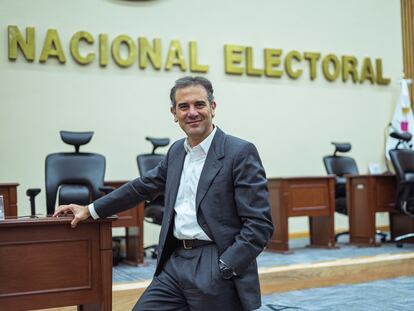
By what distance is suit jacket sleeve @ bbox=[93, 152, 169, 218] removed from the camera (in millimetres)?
2400

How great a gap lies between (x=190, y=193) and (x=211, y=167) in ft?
0.46

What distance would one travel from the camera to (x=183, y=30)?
25.0 ft

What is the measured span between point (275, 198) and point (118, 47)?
2826 mm

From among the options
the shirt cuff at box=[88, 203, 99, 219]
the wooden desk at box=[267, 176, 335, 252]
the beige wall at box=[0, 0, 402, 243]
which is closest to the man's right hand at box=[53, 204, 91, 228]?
the shirt cuff at box=[88, 203, 99, 219]

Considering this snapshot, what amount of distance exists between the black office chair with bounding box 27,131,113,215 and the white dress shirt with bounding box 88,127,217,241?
2899mm

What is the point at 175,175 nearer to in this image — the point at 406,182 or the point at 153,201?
the point at 153,201

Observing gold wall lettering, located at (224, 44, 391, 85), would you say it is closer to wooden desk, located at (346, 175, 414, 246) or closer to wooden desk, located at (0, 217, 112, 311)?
wooden desk, located at (346, 175, 414, 246)

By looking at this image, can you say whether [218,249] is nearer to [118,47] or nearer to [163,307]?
[163,307]

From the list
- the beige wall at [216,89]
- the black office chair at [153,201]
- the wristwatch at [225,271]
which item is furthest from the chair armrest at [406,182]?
the wristwatch at [225,271]

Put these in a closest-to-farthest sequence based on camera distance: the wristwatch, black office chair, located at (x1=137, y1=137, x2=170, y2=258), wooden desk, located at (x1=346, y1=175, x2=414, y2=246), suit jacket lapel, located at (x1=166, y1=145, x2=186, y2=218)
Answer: the wristwatch < suit jacket lapel, located at (x1=166, y1=145, x2=186, y2=218) < black office chair, located at (x1=137, y1=137, x2=170, y2=258) < wooden desk, located at (x1=346, y1=175, x2=414, y2=246)

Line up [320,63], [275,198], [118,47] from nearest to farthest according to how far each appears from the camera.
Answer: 1. [275,198]
2. [118,47]
3. [320,63]

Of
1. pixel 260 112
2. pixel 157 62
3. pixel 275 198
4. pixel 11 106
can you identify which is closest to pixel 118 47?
pixel 157 62

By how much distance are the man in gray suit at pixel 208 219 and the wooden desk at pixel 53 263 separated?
1.44ft

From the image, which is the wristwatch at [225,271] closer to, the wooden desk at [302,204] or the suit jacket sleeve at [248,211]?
the suit jacket sleeve at [248,211]
